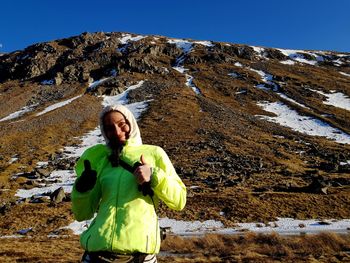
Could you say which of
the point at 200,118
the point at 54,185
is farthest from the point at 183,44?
the point at 54,185

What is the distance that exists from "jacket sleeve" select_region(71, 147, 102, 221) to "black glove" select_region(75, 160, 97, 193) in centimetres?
8

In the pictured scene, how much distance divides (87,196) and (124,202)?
0.39 meters

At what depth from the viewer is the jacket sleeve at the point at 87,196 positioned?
3.73 metres

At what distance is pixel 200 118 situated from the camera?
2842 inches

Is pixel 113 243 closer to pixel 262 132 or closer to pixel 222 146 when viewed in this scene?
pixel 222 146

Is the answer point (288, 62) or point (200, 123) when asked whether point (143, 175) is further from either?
point (288, 62)

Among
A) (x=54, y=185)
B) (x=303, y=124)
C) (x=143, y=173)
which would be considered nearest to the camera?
(x=143, y=173)

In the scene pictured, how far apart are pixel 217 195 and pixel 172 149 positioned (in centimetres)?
1997

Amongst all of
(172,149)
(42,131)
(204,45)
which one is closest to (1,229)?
(172,149)

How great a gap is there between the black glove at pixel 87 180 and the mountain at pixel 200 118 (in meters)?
26.8

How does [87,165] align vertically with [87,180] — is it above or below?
above

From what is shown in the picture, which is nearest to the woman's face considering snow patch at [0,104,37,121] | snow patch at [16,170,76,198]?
snow patch at [16,170,76,198]

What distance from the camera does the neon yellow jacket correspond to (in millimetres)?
3490

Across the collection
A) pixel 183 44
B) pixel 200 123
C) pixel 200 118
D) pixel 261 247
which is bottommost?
pixel 261 247
